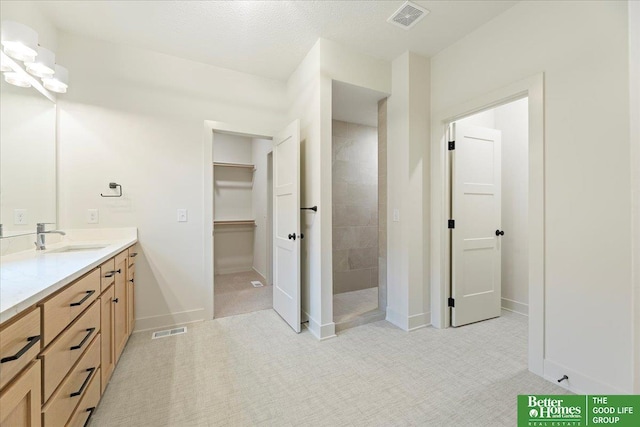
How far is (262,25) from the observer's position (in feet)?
7.22

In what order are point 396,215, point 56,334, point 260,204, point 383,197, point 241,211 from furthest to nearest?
point 241,211 < point 260,204 < point 383,197 < point 396,215 < point 56,334

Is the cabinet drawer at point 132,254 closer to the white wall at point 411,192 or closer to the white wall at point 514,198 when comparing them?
the white wall at point 411,192

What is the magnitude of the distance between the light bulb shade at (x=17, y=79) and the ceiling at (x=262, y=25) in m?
0.71

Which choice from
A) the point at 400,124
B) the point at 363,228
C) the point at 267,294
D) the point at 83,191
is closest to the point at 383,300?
the point at 363,228

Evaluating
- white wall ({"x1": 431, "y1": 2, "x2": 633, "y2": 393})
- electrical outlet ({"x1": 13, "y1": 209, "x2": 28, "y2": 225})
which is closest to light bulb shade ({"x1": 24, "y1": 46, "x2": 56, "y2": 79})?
electrical outlet ({"x1": 13, "y1": 209, "x2": 28, "y2": 225})

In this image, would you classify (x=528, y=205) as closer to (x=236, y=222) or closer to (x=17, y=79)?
(x=17, y=79)

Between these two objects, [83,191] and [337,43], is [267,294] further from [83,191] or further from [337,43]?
[337,43]

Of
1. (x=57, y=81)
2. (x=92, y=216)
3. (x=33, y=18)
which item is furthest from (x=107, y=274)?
(x=33, y=18)

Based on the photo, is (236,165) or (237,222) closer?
(236,165)

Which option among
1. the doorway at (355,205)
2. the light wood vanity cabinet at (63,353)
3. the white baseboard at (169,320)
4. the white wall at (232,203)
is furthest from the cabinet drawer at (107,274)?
the white wall at (232,203)

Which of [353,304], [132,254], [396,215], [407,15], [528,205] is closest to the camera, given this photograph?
[528,205]

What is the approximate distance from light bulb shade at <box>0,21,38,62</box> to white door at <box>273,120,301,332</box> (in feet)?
6.02

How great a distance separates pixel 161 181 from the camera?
103 inches

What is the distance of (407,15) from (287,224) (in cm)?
215
